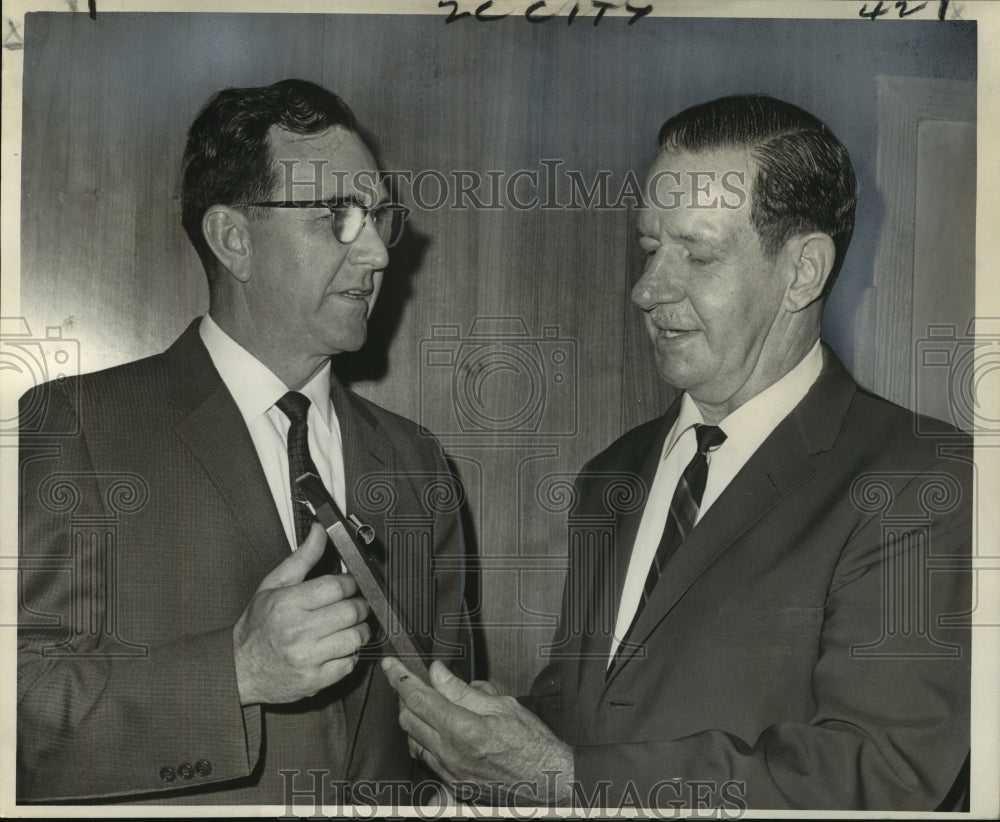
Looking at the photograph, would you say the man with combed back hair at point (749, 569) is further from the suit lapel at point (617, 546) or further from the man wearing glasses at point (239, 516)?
the man wearing glasses at point (239, 516)

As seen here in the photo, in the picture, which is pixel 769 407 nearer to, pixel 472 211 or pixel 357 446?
pixel 472 211

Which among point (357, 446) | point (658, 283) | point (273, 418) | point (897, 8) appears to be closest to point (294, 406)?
point (273, 418)

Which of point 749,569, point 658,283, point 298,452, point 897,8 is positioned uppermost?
point 897,8

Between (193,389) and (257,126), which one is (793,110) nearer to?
(257,126)

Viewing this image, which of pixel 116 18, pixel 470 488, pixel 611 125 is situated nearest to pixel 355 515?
pixel 470 488

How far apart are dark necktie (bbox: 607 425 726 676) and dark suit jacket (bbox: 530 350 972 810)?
27 millimetres

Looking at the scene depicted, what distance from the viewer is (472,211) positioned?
260 centimetres

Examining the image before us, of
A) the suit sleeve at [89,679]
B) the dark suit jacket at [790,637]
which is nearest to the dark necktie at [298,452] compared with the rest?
the suit sleeve at [89,679]

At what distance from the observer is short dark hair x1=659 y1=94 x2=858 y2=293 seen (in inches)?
98.1

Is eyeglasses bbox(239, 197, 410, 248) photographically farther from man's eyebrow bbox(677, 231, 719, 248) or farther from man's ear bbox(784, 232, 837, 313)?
A: man's ear bbox(784, 232, 837, 313)

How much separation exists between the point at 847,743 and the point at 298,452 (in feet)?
4.27

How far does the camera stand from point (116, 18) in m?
2.61

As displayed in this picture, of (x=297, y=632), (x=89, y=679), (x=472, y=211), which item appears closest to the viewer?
(x=297, y=632)

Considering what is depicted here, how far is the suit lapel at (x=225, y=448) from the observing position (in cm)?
246
